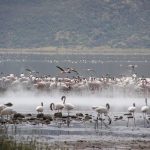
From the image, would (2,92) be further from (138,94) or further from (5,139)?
(5,139)

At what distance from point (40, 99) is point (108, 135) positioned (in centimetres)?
1715

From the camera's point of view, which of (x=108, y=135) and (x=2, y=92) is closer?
(x=108, y=135)

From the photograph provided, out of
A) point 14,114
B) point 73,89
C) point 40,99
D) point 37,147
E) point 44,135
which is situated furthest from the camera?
point 73,89

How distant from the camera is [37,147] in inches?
1024

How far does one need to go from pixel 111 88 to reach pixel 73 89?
10.3 feet

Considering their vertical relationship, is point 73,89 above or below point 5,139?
above

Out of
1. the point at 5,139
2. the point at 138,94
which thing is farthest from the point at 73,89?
the point at 5,139

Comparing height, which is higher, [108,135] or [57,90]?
[57,90]

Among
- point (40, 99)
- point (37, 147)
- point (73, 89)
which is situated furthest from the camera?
point (73, 89)

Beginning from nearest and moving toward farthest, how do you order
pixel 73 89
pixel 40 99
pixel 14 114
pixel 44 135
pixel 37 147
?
pixel 37 147 < pixel 44 135 < pixel 14 114 < pixel 40 99 < pixel 73 89

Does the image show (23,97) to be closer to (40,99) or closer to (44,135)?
(40,99)

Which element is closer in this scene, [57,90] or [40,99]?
[40,99]

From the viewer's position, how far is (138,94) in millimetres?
50781

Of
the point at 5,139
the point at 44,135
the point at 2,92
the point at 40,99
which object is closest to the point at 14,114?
the point at 44,135
